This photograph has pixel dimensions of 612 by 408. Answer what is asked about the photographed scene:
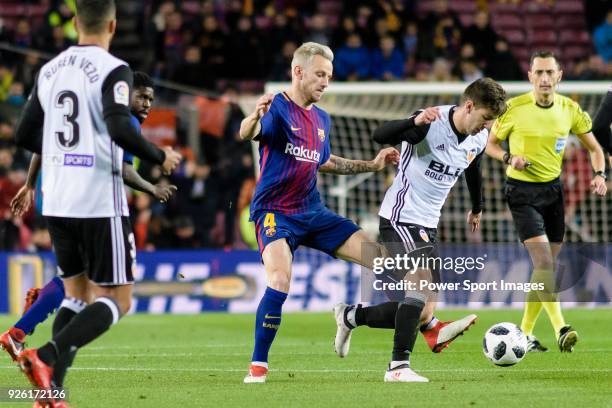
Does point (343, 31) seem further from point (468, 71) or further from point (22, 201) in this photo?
point (22, 201)

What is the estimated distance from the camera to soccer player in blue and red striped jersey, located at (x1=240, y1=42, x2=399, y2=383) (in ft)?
26.0

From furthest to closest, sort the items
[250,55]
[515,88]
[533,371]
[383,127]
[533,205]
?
A: [250,55]
[515,88]
[533,205]
[533,371]
[383,127]

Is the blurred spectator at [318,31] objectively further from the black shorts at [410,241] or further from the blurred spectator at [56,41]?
the black shorts at [410,241]

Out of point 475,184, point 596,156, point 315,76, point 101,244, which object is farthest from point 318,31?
point 101,244

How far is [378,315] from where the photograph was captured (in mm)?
8547

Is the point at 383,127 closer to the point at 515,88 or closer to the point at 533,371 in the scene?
the point at 533,371

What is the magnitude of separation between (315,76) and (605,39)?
1347cm

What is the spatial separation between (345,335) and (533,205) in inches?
94.3

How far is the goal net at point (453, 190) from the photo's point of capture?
16.0 meters

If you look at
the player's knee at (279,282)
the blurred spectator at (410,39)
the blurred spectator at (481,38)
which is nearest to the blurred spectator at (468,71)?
the blurred spectator at (481,38)

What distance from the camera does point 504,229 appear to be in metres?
16.7

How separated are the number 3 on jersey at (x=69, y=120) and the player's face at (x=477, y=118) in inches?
120

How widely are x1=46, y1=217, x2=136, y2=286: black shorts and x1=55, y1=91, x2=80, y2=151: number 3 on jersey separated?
1.25 feet

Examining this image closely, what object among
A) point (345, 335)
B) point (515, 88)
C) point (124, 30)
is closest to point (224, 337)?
point (345, 335)
